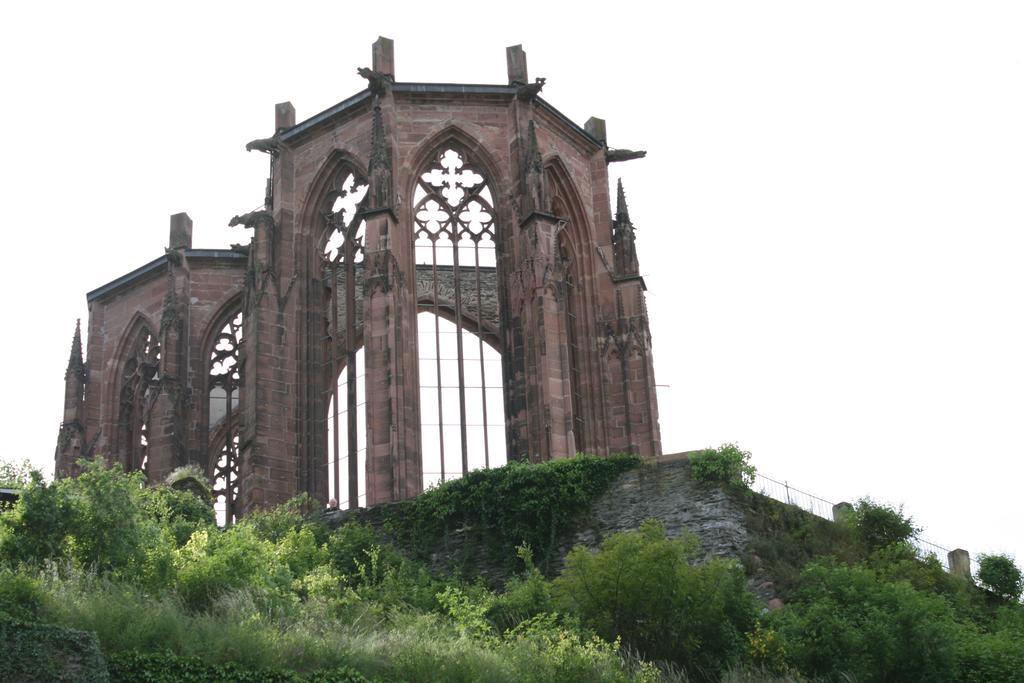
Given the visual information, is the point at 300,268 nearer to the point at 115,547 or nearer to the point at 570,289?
the point at 570,289

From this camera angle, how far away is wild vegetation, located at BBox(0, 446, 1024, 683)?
25.9m

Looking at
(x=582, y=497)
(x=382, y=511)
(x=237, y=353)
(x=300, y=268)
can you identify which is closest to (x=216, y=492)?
(x=237, y=353)

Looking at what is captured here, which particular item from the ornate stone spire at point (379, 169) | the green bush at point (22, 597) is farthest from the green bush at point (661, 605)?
the ornate stone spire at point (379, 169)

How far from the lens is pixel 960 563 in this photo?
37719mm

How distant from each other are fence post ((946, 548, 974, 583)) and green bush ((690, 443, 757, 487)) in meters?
5.65

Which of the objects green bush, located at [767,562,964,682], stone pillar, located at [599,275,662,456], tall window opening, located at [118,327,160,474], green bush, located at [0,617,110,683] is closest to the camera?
Answer: green bush, located at [0,617,110,683]

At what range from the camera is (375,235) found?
3916cm

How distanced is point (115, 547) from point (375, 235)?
41.1 ft

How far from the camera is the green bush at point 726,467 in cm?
3403

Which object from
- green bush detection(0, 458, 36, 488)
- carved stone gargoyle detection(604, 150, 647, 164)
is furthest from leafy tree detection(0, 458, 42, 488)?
carved stone gargoyle detection(604, 150, 647, 164)

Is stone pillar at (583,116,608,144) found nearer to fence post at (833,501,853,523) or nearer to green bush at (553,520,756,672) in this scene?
fence post at (833,501,853,523)

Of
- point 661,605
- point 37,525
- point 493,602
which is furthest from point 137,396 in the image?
point 661,605

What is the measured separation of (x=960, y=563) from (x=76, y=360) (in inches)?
878

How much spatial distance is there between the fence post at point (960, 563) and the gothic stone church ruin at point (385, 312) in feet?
23.0
